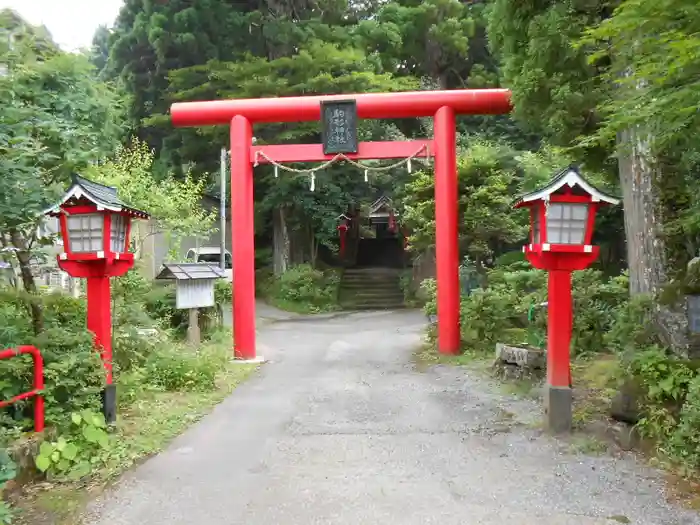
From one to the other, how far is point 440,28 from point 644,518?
18216 millimetres

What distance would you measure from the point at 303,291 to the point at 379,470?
600 inches

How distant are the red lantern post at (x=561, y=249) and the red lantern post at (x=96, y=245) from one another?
412cm

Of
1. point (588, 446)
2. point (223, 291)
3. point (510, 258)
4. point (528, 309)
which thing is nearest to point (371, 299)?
point (510, 258)

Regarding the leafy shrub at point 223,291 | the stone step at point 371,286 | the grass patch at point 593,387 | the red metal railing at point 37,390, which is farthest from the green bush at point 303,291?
the red metal railing at point 37,390

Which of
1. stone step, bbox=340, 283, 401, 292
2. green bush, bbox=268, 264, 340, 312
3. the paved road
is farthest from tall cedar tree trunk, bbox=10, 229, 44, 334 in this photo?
stone step, bbox=340, 283, 401, 292

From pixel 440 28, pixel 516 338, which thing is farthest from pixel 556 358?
pixel 440 28

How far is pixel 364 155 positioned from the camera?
10.7 metres

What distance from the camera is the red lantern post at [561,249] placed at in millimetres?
5629

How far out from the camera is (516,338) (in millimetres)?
10422

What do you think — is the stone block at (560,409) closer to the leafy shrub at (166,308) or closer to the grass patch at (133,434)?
the grass patch at (133,434)

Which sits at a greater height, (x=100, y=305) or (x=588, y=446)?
(x=100, y=305)

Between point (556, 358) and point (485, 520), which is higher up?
point (556, 358)

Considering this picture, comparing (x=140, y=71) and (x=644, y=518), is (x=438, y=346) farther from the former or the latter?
(x=140, y=71)

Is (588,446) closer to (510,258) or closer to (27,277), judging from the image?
(27,277)
